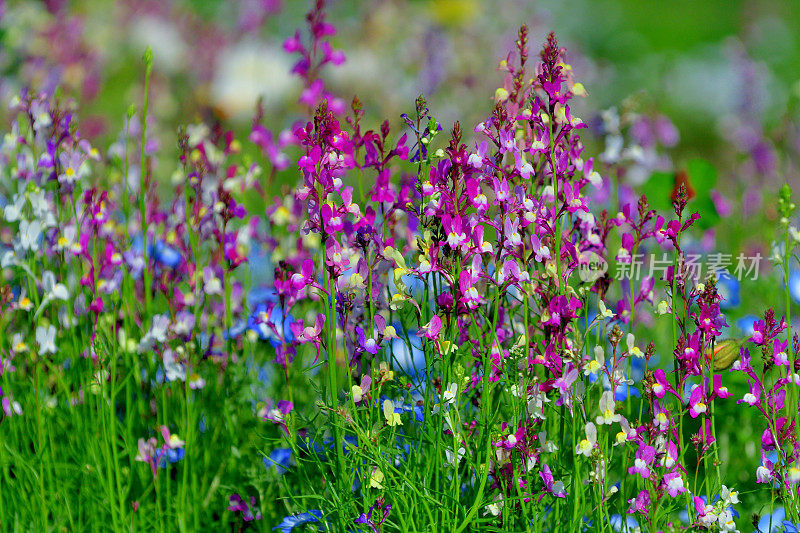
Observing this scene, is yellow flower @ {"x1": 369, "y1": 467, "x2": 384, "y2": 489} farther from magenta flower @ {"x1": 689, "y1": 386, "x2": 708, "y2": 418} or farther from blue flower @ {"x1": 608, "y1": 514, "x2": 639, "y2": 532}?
magenta flower @ {"x1": 689, "y1": 386, "x2": 708, "y2": 418}

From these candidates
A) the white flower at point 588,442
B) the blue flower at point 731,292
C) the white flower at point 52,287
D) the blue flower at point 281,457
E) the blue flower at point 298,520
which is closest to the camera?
the white flower at point 588,442

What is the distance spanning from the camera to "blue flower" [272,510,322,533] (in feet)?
6.77

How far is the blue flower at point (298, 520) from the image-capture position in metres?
2.06

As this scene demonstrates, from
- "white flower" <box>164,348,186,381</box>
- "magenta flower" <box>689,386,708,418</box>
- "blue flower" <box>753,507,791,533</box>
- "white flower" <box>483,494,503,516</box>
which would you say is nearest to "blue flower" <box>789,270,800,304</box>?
"blue flower" <box>753,507,791,533</box>

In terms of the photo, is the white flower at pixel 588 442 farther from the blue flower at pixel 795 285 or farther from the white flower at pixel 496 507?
the blue flower at pixel 795 285

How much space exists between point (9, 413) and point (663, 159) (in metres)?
3.01

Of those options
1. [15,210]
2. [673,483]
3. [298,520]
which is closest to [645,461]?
[673,483]

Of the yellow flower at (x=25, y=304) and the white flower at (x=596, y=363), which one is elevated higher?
the yellow flower at (x=25, y=304)

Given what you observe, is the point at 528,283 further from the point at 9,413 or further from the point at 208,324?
the point at 9,413

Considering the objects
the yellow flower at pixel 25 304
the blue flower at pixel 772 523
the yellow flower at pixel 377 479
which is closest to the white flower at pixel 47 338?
the yellow flower at pixel 25 304

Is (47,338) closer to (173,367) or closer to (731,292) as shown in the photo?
(173,367)

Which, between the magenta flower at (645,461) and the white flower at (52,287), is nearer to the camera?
the magenta flower at (645,461)

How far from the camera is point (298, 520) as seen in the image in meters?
2.09

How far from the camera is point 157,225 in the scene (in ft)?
9.67
